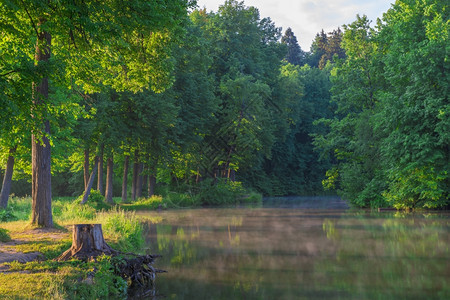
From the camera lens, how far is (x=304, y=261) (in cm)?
1430

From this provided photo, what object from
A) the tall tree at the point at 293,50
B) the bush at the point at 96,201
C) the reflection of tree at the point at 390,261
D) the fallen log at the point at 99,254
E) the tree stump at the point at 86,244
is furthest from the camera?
the tall tree at the point at 293,50

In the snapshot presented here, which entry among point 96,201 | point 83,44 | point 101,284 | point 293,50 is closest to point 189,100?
point 96,201

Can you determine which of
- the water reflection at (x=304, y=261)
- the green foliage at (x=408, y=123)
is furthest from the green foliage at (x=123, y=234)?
the green foliage at (x=408, y=123)

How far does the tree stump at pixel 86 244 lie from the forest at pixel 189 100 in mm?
2860

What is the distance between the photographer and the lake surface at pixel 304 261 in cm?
1085

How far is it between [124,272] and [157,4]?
871cm

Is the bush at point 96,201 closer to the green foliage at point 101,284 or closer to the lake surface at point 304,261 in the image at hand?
the lake surface at point 304,261

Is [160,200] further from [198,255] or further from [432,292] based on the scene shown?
[432,292]

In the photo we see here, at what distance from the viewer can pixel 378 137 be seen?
3759 centimetres

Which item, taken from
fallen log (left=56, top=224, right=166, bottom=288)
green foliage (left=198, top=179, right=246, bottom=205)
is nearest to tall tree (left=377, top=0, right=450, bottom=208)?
green foliage (left=198, top=179, right=246, bottom=205)

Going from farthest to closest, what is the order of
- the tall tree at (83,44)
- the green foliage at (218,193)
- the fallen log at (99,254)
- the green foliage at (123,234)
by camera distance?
the green foliage at (218,193)
the green foliage at (123,234)
the tall tree at (83,44)
the fallen log at (99,254)

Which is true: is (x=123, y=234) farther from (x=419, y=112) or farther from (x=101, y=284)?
(x=419, y=112)

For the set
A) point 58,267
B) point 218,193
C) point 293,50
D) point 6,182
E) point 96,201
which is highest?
point 293,50

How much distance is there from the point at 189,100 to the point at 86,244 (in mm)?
32113
